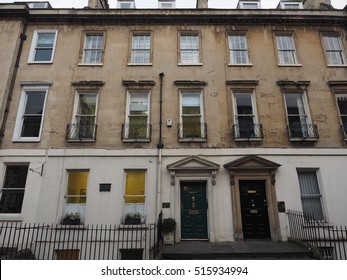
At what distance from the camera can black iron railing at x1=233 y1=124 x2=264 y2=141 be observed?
1011 cm

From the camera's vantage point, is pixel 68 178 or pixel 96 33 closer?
pixel 68 178

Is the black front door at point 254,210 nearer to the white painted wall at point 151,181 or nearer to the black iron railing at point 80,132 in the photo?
the white painted wall at point 151,181

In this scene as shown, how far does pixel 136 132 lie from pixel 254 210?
589 centimetres

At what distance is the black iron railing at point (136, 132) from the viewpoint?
10.1m

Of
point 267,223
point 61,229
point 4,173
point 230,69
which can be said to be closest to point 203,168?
point 267,223

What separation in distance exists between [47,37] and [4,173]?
6995 mm

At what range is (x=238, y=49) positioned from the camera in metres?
11.7

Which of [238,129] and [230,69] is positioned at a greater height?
[230,69]

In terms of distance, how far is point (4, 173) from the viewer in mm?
9773

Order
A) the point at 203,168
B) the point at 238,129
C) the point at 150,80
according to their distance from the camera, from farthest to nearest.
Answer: the point at 150,80, the point at 238,129, the point at 203,168

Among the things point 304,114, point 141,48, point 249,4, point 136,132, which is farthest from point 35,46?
point 304,114

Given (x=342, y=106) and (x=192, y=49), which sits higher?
(x=192, y=49)

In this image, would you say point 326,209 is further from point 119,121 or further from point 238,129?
point 119,121

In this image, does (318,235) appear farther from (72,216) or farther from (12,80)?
(12,80)
